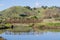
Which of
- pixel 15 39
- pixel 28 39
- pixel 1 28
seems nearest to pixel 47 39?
pixel 28 39

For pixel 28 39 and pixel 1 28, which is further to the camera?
pixel 1 28

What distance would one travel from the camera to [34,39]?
159 feet

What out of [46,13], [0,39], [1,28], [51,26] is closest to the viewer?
[0,39]

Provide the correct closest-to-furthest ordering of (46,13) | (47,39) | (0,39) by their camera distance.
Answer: (0,39) → (47,39) → (46,13)

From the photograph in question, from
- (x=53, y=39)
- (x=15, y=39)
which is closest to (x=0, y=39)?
(x=15, y=39)

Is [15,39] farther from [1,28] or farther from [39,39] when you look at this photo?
[1,28]

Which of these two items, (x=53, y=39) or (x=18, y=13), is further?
(x=18, y=13)

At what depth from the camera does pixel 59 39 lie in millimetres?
47531

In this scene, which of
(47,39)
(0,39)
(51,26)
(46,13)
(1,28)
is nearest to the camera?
(0,39)

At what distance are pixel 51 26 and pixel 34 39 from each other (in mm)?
27405

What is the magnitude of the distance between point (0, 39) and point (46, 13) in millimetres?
158368

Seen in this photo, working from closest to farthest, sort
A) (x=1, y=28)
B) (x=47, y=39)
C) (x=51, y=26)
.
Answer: (x=47, y=39)
(x=1, y=28)
(x=51, y=26)

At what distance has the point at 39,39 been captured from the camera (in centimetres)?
4809

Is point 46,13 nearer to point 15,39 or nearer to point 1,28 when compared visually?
point 1,28
